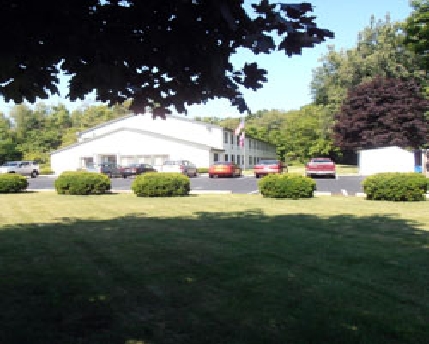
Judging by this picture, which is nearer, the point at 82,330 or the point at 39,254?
the point at 82,330

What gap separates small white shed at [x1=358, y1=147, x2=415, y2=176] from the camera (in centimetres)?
3553

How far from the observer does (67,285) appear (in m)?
5.38

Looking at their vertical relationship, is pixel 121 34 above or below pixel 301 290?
above

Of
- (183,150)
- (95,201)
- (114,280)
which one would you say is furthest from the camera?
(183,150)

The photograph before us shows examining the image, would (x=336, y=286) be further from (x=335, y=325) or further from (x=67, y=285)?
(x=67, y=285)

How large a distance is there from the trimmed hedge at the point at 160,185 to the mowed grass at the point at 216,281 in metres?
6.65

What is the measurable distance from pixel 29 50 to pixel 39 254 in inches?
161

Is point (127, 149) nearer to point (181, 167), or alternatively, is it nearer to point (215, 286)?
point (181, 167)

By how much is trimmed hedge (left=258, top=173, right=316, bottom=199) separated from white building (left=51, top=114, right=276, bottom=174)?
1159 inches

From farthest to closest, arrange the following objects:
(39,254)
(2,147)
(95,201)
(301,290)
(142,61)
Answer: (2,147), (95,201), (39,254), (301,290), (142,61)

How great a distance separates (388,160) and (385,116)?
573 inches

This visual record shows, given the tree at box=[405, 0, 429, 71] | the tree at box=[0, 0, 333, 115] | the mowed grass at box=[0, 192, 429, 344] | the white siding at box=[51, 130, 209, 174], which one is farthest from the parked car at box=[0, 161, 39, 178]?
the tree at box=[0, 0, 333, 115]

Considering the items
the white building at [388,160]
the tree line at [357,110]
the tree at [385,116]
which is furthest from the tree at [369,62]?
the white building at [388,160]

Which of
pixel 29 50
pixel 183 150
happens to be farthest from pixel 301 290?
pixel 183 150
